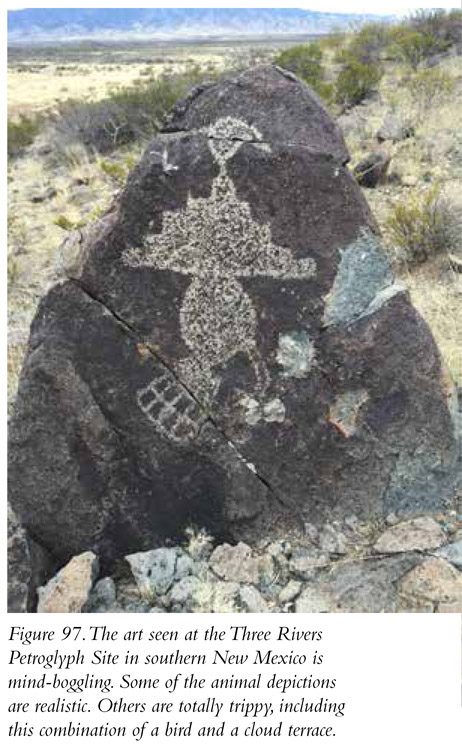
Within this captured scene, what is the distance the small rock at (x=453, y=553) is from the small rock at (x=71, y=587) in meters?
1.47

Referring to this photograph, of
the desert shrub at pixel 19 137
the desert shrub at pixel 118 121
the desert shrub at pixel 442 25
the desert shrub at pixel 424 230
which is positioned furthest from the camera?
the desert shrub at pixel 442 25

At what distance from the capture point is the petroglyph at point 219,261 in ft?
9.87

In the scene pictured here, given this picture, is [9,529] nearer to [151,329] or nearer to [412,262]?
[151,329]

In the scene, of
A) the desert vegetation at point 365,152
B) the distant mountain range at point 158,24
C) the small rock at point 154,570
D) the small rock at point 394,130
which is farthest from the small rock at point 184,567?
the distant mountain range at point 158,24

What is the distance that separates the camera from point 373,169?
270 inches

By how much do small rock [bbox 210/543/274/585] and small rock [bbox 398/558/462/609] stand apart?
56cm

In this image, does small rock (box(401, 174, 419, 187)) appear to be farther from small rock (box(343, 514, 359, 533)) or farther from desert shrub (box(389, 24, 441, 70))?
desert shrub (box(389, 24, 441, 70))

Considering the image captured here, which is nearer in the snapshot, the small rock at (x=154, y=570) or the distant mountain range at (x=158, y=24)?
the small rock at (x=154, y=570)

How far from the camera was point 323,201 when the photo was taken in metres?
3.04

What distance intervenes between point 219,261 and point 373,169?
4.28m

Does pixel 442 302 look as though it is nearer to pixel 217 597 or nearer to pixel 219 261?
pixel 219 261

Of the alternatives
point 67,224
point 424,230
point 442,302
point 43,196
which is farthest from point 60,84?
point 442,302

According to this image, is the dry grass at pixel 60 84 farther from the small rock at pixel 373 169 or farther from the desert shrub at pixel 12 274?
the small rock at pixel 373 169
